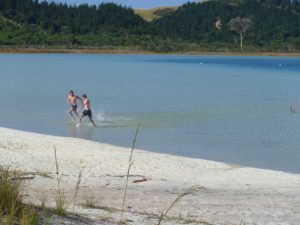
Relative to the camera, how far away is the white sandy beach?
875 cm

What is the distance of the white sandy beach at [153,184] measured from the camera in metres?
8.75

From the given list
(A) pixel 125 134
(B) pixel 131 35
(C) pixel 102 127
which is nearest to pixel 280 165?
(A) pixel 125 134

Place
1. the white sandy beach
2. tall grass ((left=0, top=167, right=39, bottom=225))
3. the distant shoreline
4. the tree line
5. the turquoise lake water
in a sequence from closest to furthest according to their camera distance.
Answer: tall grass ((left=0, top=167, right=39, bottom=225))
the white sandy beach
the turquoise lake water
the distant shoreline
the tree line

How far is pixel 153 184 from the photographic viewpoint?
12.0 metres

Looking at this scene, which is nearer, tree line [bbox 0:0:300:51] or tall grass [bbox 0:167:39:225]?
tall grass [bbox 0:167:39:225]

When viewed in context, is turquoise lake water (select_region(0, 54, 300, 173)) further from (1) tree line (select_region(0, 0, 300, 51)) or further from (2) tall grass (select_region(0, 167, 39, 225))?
(1) tree line (select_region(0, 0, 300, 51))

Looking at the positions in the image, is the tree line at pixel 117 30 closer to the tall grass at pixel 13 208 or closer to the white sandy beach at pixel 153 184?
the white sandy beach at pixel 153 184

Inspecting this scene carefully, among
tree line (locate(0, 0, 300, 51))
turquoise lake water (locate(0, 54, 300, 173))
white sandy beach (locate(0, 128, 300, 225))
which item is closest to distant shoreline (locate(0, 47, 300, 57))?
tree line (locate(0, 0, 300, 51))

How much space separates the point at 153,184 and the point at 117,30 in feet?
499

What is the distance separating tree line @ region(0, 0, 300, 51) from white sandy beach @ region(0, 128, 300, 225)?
11578cm

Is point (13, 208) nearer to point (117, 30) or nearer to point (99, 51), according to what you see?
point (99, 51)

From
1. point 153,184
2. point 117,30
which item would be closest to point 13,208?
point 153,184

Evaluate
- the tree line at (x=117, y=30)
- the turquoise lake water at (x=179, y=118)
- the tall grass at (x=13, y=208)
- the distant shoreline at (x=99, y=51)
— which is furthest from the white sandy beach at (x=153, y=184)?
the tree line at (x=117, y=30)

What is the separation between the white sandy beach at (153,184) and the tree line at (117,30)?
116m
